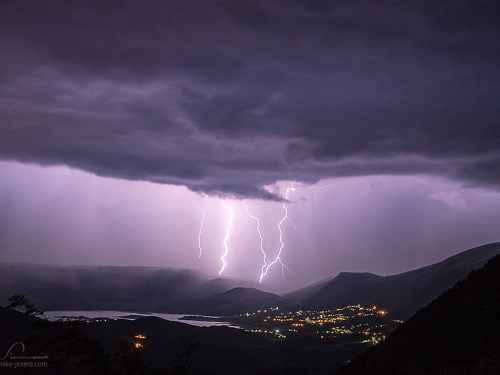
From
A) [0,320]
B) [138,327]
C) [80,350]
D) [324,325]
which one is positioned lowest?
[324,325]

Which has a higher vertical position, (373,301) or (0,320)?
(0,320)

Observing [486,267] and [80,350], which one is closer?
[80,350]

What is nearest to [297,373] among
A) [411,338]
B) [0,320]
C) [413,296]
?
[411,338]

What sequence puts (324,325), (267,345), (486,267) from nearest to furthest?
(486,267), (267,345), (324,325)

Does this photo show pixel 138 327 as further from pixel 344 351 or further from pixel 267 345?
pixel 344 351

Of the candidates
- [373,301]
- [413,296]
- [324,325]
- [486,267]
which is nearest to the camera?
[486,267]

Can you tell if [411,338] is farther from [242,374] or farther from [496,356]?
[242,374]
